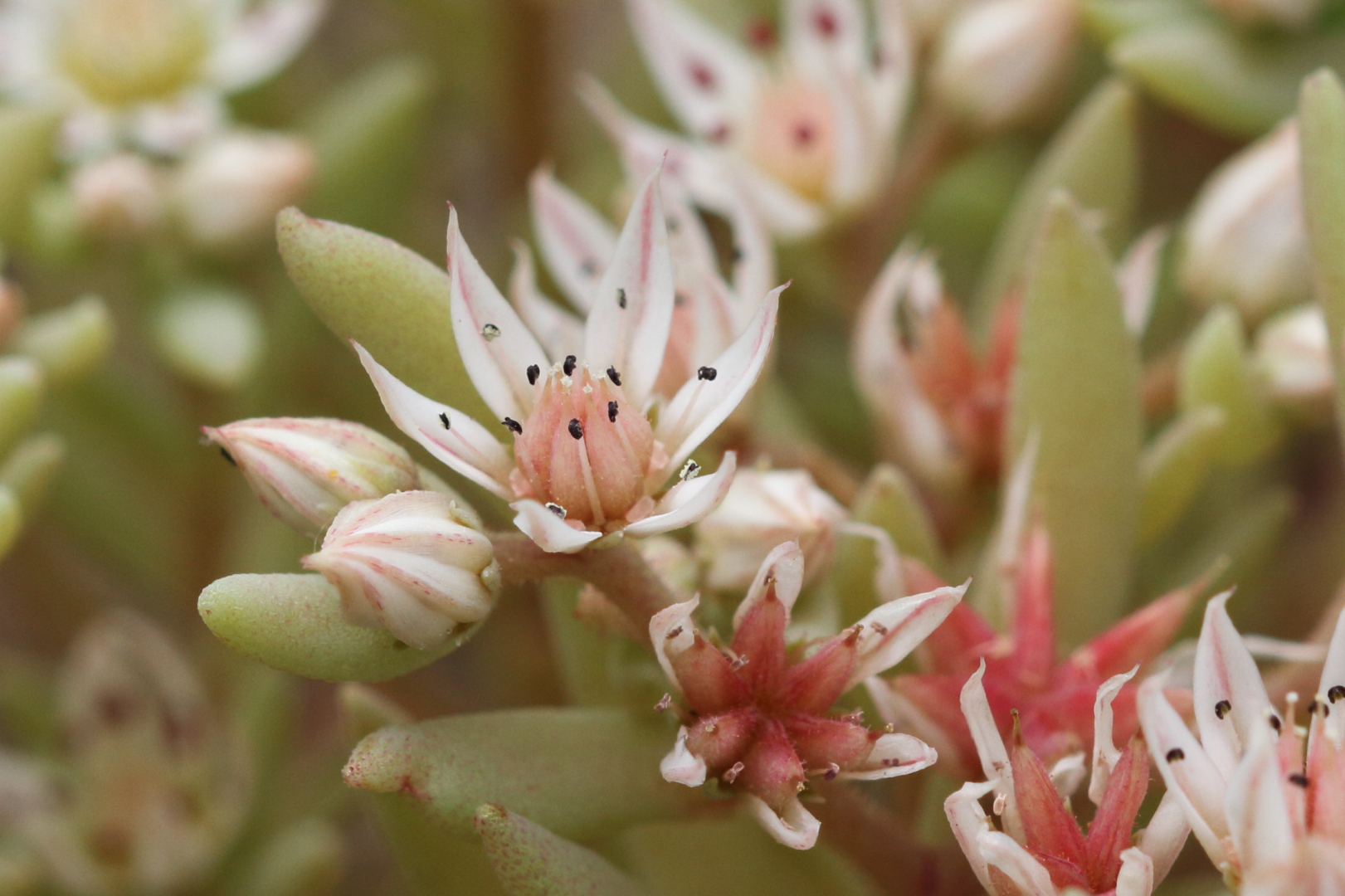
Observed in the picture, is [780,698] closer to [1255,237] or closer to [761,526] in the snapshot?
[761,526]

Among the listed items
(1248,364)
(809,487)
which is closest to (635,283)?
(809,487)

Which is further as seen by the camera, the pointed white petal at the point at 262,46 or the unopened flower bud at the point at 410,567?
the pointed white petal at the point at 262,46

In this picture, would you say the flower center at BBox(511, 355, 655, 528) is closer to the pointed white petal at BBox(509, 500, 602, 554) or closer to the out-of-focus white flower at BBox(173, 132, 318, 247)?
the pointed white petal at BBox(509, 500, 602, 554)

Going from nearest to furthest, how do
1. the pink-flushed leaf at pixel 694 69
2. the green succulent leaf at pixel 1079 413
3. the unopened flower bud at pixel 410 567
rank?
1. the unopened flower bud at pixel 410 567
2. the green succulent leaf at pixel 1079 413
3. the pink-flushed leaf at pixel 694 69

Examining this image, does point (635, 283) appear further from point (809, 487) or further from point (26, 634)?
point (26, 634)

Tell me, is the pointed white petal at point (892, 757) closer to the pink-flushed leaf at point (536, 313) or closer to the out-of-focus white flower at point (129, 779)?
the pink-flushed leaf at point (536, 313)

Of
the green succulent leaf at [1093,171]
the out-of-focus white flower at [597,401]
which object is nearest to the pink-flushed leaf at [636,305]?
the out-of-focus white flower at [597,401]
